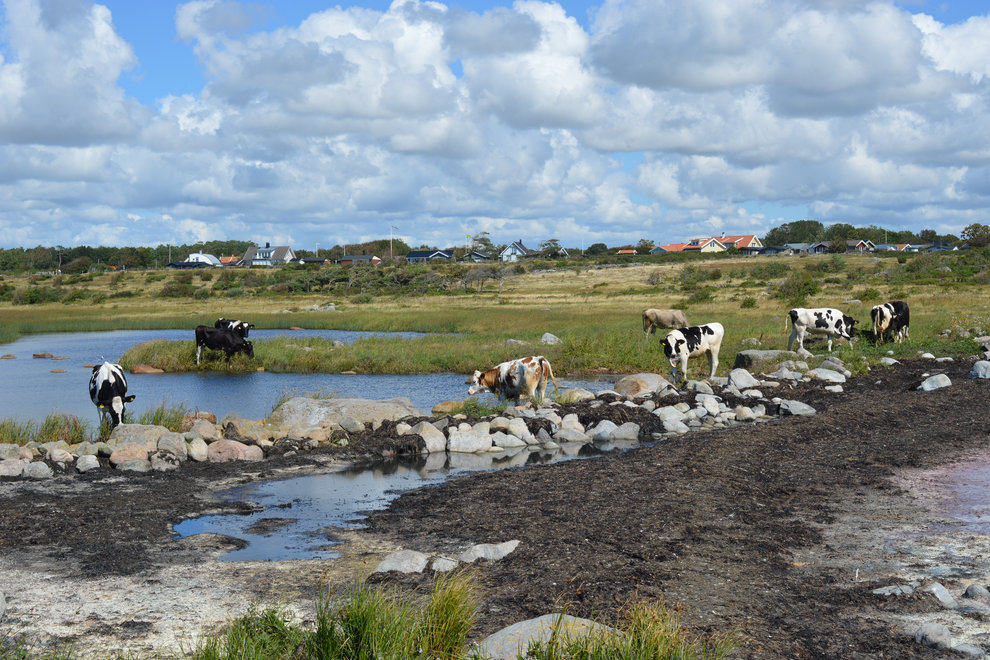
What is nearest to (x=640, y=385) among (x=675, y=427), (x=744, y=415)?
(x=744, y=415)

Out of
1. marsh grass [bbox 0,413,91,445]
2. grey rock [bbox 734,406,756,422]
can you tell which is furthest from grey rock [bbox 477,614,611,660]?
grey rock [bbox 734,406,756,422]

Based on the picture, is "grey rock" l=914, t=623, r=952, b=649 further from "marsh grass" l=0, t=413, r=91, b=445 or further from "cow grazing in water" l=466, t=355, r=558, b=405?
"marsh grass" l=0, t=413, r=91, b=445

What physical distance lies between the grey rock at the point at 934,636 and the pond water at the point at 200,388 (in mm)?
15470

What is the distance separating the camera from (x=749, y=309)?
47.0 meters

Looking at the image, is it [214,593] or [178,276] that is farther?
[178,276]

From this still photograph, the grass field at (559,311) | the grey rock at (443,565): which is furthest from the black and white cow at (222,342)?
the grey rock at (443,565)

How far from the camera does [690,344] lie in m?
23.4

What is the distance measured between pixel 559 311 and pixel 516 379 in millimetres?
30448

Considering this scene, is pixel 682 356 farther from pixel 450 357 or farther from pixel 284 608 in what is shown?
pixel 284 608

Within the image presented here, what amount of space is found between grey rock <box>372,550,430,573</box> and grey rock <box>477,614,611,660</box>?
1.91 m

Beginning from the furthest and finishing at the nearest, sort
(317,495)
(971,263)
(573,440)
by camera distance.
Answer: (971,263) → (573,440) → (317,495)

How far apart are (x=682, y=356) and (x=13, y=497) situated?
1677 centimetres

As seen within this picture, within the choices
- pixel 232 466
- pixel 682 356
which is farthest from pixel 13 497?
pixel 682 356

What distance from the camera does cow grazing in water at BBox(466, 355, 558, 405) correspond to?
1895cm
